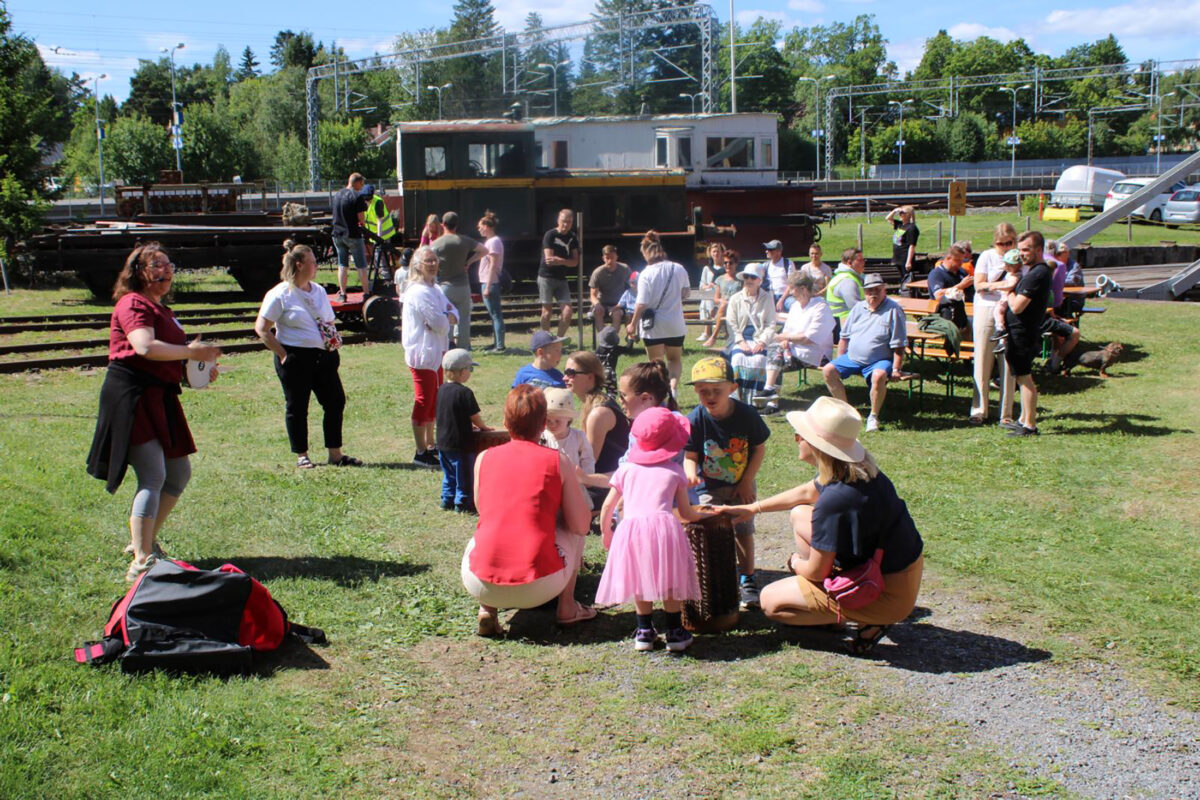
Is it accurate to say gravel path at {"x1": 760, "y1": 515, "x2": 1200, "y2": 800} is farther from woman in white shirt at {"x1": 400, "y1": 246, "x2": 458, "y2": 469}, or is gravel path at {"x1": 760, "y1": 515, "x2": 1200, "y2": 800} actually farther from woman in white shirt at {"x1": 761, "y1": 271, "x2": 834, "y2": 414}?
woman in white shirt at {"x1": 761, "y1": 271, "x2": 834, "y2": 414}

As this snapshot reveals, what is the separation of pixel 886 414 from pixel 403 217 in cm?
1175

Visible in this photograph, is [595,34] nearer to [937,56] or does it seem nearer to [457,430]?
[457,430]

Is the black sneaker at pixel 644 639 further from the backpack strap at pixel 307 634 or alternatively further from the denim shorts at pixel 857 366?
the denim shorts at pixel 857 366

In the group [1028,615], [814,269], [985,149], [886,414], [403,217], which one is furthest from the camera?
[985,149]

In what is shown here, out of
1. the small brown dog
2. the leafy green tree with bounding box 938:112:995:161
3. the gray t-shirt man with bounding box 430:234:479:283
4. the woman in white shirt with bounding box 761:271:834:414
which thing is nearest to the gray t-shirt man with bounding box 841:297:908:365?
the woman in white shirt with bounding box 761:271:834:414

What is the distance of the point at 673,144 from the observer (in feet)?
79.1

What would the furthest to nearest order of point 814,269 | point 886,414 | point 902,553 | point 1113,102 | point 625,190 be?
1. point 1113,102
2. point 625,190
3. point 814,269
4. point 886,414
5. point 902,553

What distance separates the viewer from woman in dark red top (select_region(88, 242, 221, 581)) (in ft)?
17.9

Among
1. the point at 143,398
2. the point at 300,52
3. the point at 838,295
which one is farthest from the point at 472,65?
the point at 143,398

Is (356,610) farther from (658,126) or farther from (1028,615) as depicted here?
(658,126)

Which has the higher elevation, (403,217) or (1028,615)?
(403,217)

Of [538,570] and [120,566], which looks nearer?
[538,570]

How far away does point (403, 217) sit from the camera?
19500 mm

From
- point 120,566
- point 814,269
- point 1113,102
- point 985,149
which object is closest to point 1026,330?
point 814,269
